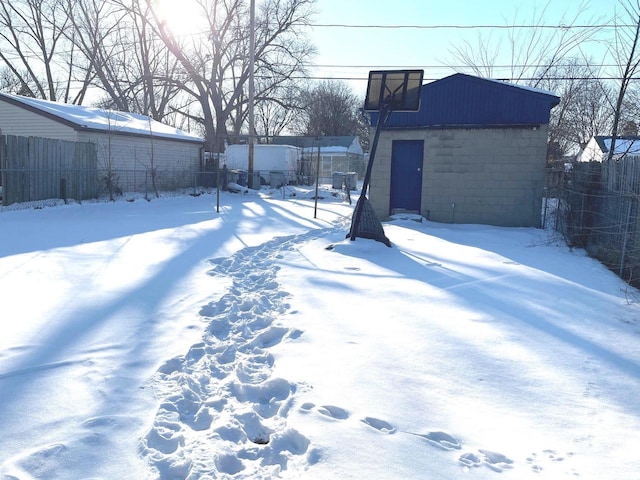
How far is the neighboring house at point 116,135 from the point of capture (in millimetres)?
17172

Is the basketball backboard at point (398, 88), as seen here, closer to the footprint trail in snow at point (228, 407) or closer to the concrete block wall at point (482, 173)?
the concrete block wall at point (482, 173)

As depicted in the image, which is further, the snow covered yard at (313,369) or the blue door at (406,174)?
the blue door at (406,174)

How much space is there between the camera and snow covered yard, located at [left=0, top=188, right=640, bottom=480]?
2553 mm

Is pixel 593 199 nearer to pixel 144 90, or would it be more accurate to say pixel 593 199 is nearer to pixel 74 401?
pixel 74 401

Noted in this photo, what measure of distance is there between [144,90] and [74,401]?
118 ft

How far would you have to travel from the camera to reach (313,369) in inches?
145

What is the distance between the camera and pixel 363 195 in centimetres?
879

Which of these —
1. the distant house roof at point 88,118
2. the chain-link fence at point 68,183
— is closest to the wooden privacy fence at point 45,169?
the chain-link fence at point 68,183

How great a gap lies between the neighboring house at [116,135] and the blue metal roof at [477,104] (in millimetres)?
10188

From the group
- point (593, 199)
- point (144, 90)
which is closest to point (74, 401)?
point (593, 199)

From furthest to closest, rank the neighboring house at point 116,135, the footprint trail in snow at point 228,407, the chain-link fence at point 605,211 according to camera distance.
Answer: the neighboring house at point 116,135
the chain-link fence at point 605,211
the footprint trail in snow at point 228,407

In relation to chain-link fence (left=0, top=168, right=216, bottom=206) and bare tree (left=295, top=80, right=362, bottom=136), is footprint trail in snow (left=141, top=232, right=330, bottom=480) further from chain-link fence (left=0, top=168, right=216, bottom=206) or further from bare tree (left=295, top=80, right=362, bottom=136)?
bare tree (left=295, top=80, right=362, bottom=136)

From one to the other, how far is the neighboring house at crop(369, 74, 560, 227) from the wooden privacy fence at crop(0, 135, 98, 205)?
31.6 ft

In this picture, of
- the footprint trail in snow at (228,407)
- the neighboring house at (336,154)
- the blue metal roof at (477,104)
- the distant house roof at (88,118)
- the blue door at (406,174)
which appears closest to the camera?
the footprint trail in snow at (228,407)
